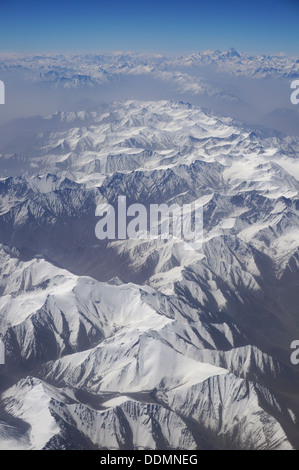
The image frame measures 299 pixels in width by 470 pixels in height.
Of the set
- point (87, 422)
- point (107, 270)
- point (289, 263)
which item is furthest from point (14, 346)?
point (289, 263)

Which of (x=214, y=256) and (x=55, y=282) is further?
(x=214, y=256)

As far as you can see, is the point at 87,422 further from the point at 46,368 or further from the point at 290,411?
the point at 290,411

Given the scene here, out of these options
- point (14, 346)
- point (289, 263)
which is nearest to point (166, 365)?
point (14, 346)

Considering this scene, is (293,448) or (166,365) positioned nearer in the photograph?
(293,448)
